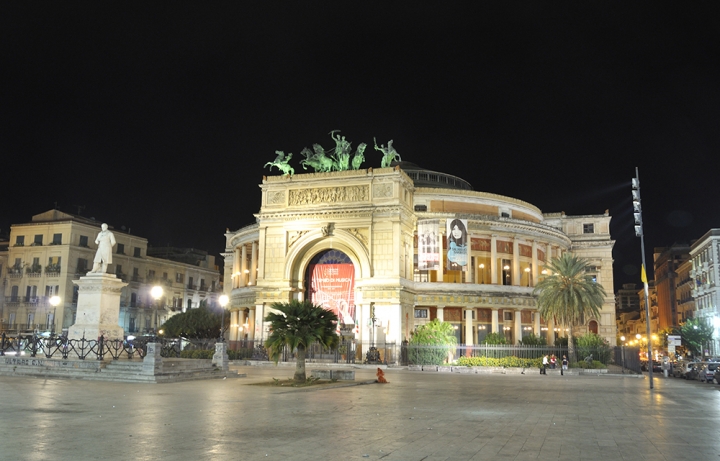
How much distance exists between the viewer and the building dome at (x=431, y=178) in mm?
74188

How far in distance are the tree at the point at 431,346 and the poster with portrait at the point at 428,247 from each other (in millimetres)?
11233

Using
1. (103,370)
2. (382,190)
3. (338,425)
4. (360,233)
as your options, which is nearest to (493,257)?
(382,190)

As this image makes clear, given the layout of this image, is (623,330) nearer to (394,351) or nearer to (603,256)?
(603,256)

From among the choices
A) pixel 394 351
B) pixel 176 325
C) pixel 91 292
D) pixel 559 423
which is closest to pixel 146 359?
pixel 91 292

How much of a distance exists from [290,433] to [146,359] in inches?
623

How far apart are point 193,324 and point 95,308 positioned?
3694 cm

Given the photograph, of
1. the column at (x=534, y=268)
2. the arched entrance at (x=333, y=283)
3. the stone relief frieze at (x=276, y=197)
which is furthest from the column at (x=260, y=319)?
the column at (x=534, y=268)

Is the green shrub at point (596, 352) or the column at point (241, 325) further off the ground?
the column at point (241, 325)

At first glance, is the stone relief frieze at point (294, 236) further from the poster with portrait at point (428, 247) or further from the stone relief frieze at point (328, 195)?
the poster with portrait at point (428, 247)

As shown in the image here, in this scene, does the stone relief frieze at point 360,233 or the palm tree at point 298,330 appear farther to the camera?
the stone relief frieze at point 360,233

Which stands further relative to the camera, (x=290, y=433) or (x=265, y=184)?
(x=265, y=184)

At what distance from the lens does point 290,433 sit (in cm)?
1259

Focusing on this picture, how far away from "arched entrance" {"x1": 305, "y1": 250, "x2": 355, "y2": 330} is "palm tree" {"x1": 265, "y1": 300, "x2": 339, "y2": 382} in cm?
2885

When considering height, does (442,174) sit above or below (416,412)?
above
